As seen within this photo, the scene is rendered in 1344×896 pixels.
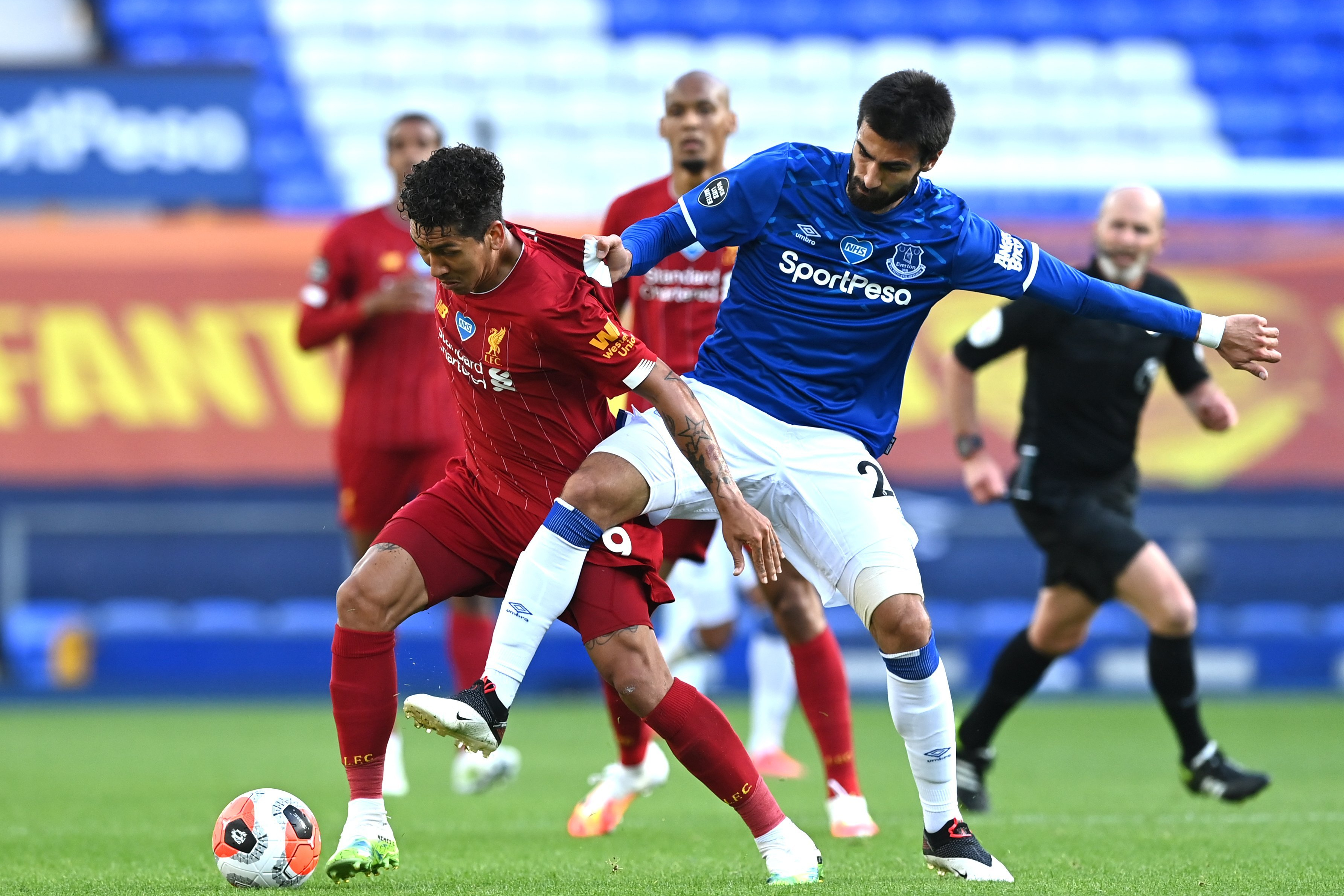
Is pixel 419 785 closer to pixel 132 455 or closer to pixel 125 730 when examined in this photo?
pixel 125 730

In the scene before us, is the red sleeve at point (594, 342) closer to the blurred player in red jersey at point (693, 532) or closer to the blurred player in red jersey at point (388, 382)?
the blurred player in red jersey at point (693, 532)

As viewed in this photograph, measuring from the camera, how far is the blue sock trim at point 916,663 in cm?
428

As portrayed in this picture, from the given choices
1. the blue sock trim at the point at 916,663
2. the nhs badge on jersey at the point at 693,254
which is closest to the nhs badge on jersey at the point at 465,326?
the blue sock trim at the point at 916,663

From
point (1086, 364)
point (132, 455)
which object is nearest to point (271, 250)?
point (132, 455)

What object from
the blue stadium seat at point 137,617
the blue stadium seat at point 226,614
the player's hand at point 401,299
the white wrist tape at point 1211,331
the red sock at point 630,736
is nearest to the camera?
the white wrist tape at point 1211,331

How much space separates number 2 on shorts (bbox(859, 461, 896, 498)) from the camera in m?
4.35

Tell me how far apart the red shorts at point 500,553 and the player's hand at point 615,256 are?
65 centimetres

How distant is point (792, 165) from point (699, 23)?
11.4m

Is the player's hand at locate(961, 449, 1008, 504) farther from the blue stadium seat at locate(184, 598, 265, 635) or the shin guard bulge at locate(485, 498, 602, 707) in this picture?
the blue stadium seat at locate(184, 598, 265, 635)

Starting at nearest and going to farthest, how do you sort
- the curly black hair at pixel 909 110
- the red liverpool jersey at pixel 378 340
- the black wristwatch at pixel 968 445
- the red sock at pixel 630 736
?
the curly black hair at pixel 909 110 < the red sock at pixel 630 736 < the black wristwatch at pixel 968 445 < the red liverpool jersey at pixel 378 340

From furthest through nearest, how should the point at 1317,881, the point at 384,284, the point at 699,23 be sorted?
the point at 699,23 → the point at 384,284 → the point at 1317,881

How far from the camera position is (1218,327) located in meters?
4.34

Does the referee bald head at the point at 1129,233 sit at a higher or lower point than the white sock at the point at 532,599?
higher

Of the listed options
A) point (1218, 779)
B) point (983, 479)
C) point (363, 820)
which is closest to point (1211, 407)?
point (983, 479)
